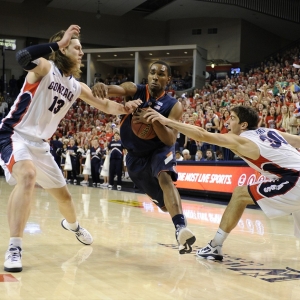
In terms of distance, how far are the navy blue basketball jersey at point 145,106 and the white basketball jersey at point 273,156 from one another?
890 mm

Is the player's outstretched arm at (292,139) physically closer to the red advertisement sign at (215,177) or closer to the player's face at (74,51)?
the player's face at (74,51)

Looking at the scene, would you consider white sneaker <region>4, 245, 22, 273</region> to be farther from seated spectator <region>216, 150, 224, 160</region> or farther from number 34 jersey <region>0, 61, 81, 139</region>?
seated spectator <region>216, 150, 224, 160</region>

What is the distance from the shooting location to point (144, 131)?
195 inches

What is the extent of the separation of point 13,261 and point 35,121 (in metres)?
1.23

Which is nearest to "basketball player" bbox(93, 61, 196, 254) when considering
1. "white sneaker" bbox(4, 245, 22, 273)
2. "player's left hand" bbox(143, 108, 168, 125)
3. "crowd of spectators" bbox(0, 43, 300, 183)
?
"player's left hand" bbox(143, 108, 168, 125)

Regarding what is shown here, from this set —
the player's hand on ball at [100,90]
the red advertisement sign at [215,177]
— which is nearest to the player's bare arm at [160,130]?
the player's hand on ball at [100,90]

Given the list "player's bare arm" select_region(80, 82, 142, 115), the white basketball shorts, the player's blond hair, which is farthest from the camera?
"player's bare arm" select_region(80, 82, 142, 115)

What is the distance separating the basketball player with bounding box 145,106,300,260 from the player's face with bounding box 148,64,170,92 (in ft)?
2.17

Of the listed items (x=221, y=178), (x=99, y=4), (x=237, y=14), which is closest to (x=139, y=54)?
(x=99, y=4)

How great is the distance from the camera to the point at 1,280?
11.5 feet

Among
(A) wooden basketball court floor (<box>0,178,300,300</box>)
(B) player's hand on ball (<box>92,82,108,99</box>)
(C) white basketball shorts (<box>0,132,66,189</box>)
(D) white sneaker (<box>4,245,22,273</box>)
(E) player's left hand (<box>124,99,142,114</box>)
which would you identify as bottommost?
(A) wooden basketball court floor (<box>0,178,300,300</box>)

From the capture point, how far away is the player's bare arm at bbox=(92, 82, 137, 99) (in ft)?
15.3

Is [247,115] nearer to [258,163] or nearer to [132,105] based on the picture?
[258,163]

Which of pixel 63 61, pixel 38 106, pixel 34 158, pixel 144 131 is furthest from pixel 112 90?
pixel 34 158
